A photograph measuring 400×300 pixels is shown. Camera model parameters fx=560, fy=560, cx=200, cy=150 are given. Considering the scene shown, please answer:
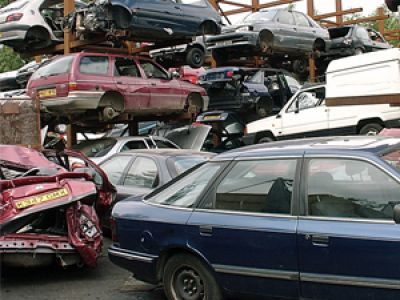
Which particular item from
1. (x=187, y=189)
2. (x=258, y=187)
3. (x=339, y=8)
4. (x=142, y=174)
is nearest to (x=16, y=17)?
(x=142, y=174)

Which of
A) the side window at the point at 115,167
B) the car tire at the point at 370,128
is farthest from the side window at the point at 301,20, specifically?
the side window at the point at 115,167

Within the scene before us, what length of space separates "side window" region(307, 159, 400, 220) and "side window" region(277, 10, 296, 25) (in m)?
12.6

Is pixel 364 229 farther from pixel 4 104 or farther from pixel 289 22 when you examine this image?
pixel 289 22

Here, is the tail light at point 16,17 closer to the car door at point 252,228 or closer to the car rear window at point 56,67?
the car rear window at point 56,67

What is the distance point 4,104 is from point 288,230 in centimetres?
740

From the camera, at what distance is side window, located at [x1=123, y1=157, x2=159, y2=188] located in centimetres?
704

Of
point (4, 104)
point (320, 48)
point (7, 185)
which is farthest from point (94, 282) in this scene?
point (320, 48)

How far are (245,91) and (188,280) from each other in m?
9.61

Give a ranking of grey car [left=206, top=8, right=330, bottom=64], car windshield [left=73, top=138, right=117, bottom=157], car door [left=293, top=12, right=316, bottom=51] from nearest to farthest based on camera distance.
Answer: car windshield [left=73, top=138, right=117, bottom=157] → grey car [left=206, top=8, right=330, bottom=64] → car door [left=293, top=12, right=316, bottom=51]

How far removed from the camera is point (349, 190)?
388cm

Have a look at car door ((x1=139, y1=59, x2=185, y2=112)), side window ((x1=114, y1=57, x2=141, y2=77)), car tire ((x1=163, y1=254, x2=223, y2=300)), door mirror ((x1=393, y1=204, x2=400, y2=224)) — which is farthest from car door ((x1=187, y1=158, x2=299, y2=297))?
car door ((x1=139, y1=59, x2=185, y2=112))

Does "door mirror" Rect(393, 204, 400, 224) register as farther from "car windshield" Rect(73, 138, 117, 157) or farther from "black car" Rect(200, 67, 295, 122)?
"black car" Rect(200, 67, 295, 122)

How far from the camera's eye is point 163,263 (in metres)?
4.68

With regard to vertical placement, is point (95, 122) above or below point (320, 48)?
below
